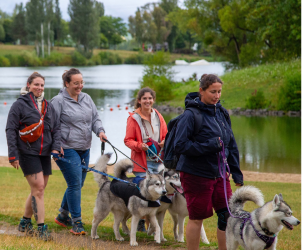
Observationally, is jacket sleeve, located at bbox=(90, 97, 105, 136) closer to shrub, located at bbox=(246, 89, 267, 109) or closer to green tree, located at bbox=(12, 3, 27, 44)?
shrub, located at bbox=(246, 89, 267, 109)

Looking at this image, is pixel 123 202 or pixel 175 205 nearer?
pixel 123 202

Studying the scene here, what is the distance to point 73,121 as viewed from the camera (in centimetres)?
573

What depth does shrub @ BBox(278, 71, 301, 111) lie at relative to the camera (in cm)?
3306

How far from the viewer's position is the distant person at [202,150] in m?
4.09

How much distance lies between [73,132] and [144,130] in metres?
1.00

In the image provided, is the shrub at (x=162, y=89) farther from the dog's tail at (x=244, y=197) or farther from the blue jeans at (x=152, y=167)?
the dog's tail at (x=244, y=197)

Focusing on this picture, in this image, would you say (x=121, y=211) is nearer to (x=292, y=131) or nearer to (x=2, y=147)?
(x=2, y=147)

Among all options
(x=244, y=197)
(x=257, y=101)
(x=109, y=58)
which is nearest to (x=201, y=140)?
(x=244, y=197)

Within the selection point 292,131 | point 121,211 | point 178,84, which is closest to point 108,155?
point 121,211

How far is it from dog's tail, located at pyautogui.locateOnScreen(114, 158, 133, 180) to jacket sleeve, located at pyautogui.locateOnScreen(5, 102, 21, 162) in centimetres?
153

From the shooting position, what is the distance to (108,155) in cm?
605

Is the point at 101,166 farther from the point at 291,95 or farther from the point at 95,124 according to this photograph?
the point at 291,95

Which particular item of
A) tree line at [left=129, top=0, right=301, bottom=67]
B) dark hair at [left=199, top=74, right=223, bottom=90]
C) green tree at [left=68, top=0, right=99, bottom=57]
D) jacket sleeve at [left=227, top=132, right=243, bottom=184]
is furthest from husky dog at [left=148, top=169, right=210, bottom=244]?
green tree at [left=68, top=0, right=99, bottom=57]

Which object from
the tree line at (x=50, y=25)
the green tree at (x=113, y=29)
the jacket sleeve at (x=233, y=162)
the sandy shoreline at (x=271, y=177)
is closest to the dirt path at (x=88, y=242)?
the jacket sleeve at (x=233, y=162)
